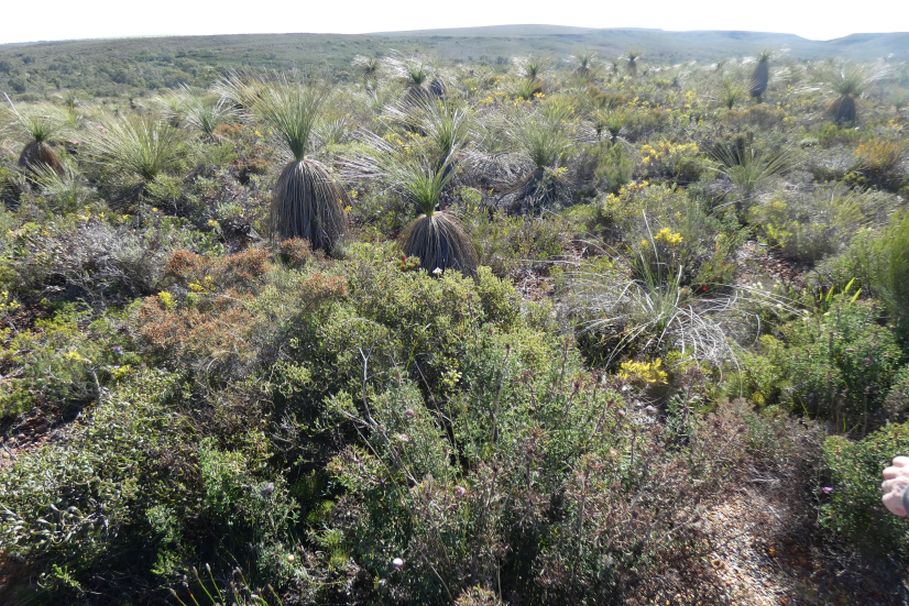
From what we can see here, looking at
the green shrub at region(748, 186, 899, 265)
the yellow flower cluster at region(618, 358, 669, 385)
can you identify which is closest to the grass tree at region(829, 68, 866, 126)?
the green shrub at region(748, 186, 899, 265)

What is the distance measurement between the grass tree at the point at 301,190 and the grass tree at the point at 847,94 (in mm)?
11485

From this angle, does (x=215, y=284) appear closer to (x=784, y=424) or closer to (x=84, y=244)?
(x=84, y=244)

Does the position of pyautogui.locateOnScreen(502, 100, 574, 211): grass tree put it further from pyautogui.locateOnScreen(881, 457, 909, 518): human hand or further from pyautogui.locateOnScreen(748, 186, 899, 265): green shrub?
pyautogui.locateOnScreen(881, 457, 909, 518): human hand

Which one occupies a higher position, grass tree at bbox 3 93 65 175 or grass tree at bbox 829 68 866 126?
grass tree at bbox 829 68 866 126

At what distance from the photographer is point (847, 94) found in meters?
10.7

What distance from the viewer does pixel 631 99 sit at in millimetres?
10828

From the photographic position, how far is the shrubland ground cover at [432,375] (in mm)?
1730

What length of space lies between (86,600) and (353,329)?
1.69 meters

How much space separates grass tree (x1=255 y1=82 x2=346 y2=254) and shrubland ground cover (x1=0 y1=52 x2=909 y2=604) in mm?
35

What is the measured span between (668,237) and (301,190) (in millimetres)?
3773

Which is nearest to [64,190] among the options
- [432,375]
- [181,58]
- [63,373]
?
[63,373]

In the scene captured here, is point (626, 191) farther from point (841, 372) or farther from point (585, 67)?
point (585, 67)

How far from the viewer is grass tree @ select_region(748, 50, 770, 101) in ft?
42.9

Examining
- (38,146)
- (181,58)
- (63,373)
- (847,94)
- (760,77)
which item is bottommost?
(63,373)
